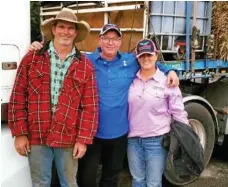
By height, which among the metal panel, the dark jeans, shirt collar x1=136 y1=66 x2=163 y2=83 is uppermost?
the metal panel

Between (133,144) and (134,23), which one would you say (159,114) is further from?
(134,23)

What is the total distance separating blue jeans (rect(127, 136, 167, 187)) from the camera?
286 centimetres

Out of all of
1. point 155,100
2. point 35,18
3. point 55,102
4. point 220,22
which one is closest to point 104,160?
point 155,100

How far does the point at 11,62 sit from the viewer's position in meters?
2.42

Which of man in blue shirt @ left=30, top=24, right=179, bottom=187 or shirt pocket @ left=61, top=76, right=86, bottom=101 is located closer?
shirt pocket @ left=61, top=76, right=86, bottom=101

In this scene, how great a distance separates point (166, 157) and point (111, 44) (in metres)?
0.99

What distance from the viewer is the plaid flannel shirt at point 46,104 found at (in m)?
2.44

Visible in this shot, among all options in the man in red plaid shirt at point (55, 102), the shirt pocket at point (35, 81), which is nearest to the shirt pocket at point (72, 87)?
the man in red plaid shirt at point (55, 102)

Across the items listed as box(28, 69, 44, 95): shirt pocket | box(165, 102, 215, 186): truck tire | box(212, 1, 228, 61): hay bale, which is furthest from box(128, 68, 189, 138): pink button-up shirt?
box(212, 1, 228, 61): hay bale

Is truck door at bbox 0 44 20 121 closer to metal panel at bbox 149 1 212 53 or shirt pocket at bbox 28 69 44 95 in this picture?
shirt pocket at bbox 28 69 44 95

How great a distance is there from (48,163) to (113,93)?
0.68 metres

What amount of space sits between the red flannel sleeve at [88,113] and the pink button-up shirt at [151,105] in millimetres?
368

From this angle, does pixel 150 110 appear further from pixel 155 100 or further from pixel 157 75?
pixel 157 75

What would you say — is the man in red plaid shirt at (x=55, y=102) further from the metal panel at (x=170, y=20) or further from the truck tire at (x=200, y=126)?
the truck tire at (x=200, y=126)
